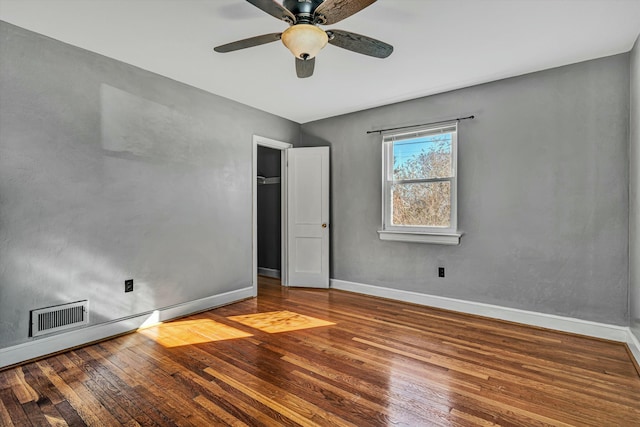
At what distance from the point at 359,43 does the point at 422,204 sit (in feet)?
7.38

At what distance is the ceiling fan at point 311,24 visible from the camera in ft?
5.65

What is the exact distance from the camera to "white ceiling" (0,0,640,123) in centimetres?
213

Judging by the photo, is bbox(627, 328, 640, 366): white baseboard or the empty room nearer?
the empty room

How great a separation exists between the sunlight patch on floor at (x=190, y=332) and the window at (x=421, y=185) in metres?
2.19

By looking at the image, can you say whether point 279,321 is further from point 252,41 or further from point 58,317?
point 252,41

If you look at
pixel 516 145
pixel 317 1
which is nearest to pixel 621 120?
pixel 516 145

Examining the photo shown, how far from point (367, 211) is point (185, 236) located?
2.30 m

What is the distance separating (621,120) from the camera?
273 centimetres

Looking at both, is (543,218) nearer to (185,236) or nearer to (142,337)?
(185,236)

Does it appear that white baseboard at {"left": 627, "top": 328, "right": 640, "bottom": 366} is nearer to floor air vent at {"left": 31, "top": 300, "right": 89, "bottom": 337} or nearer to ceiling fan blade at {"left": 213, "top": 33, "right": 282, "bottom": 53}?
ceiling fan blade at {"left": 213, "top": 33, "right": 282, "bottom": 53}

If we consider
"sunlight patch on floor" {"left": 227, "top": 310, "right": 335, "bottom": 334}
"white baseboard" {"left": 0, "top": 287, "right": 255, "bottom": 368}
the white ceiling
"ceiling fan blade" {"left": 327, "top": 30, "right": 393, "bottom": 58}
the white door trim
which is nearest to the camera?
"ceiling fan blade" {"left": 327, "top": 30, "right": 393, "bottom": 58}

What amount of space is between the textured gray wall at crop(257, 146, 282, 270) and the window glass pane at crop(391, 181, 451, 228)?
2237mm

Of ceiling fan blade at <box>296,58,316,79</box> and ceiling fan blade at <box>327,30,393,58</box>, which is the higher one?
ceiling fan blade at <box>327,30,393,58</box>

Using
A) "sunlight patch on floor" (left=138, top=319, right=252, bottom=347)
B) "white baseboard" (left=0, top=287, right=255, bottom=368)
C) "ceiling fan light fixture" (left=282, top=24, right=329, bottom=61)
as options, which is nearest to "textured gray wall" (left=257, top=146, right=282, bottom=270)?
"white baseboard" (left=0, top=287, right=255, bottom=368)
